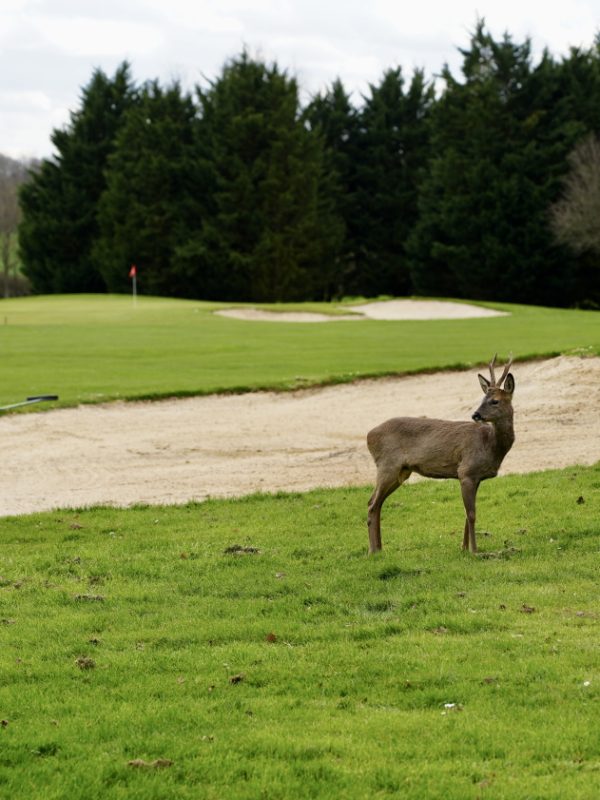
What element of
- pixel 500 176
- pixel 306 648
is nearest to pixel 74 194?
pixel 500 176

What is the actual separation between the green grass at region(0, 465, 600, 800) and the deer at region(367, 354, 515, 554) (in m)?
0.63

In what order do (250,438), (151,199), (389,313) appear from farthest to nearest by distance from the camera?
(151,199), (389,313), (250,438)

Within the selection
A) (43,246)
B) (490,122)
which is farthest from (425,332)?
(43,246)

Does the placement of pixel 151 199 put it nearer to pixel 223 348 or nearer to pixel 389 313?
pixel 389 313

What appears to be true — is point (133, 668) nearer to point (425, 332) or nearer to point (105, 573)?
point (105, 573)

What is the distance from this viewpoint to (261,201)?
72.6 m

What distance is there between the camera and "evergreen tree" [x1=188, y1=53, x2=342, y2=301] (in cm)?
7162

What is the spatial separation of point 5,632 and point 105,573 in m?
2.21

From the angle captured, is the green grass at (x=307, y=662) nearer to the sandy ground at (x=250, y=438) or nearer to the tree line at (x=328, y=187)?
the sandy ground at (x=250, y=438)

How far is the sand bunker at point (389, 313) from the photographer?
156 ft

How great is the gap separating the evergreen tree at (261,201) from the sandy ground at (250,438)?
47167 mm

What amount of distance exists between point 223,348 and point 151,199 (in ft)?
144

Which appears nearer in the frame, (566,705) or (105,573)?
(566,705)

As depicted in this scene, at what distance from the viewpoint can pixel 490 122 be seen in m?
69.3
